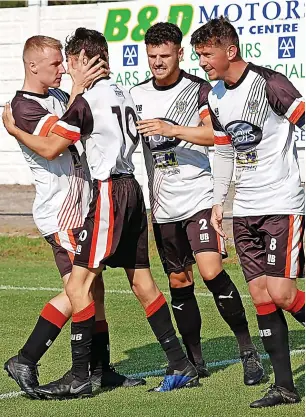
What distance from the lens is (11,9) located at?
19.5m

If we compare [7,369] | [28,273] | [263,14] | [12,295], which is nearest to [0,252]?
[28,273]

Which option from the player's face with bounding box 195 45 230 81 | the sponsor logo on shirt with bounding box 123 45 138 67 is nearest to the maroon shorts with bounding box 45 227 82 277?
the player's face with bounding box 195 45 230 81

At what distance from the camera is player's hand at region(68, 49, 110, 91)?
690 centimetres

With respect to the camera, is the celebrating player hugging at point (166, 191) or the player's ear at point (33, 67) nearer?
the celebrating player hugging at point (166, 191)

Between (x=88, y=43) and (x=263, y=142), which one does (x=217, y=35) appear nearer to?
(x=263, y=142)

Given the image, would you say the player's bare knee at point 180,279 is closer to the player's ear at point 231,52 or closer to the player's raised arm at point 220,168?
the player's raised arm at point 220,168

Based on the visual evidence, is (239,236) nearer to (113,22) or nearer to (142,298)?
(142,298)

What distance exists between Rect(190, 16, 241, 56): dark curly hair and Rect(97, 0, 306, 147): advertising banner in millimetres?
8132

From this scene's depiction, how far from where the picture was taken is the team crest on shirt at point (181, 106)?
755 centimetres

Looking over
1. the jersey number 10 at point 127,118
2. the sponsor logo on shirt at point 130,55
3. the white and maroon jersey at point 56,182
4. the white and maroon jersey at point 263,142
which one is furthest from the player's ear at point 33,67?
the sponsor logo on shirt at point 130,55

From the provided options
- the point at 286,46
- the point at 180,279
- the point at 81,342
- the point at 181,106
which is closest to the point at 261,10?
the point at 286,46

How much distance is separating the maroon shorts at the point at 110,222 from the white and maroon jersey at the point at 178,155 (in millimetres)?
598

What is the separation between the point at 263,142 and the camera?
21.7 feet

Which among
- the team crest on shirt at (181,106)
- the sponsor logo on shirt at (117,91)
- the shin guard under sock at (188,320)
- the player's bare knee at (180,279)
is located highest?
the sponsor logo on shirt at (117,91)
